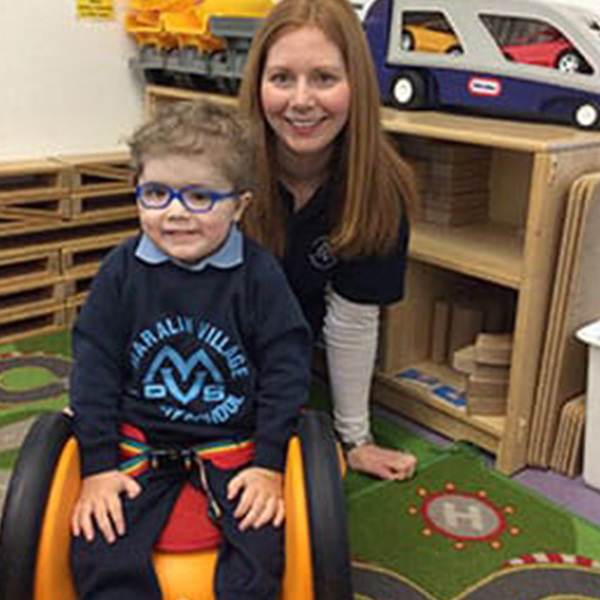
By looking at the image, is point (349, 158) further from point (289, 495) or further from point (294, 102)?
point (289, 495)

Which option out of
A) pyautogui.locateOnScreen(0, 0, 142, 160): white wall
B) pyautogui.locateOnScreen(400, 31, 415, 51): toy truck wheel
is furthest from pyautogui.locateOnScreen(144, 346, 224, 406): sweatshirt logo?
pyautogui.locateOnScreen(0, 0, 142, 160): white wall

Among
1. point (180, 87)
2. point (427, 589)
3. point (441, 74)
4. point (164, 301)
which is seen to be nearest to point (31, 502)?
point (164, 301)

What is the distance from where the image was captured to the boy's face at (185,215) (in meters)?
0.89

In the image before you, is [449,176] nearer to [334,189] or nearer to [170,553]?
[334,189]

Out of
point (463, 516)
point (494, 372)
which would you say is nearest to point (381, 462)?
point (463, 516)

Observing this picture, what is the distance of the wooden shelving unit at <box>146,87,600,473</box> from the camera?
4.13 feet

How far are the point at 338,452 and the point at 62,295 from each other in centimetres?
130

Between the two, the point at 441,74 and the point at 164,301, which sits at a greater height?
the point at 441,74

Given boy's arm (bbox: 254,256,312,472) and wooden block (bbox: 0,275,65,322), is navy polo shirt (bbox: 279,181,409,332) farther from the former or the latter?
wooden block (bbox: 0,275,65,322)

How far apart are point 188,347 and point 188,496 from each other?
17cm

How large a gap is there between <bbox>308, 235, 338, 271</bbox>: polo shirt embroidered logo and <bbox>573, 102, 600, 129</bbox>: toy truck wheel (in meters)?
0.50

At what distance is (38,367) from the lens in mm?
1770

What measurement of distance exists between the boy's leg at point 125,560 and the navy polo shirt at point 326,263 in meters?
0.54

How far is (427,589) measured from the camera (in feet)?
3.61
